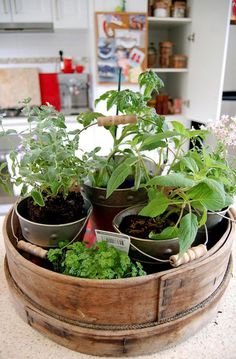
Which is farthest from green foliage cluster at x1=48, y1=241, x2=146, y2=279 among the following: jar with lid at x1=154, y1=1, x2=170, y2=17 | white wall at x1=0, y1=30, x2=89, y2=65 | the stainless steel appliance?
white wall at x1=0, y1=30, x2=89, y2=65

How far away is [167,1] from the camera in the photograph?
2318 millimetres

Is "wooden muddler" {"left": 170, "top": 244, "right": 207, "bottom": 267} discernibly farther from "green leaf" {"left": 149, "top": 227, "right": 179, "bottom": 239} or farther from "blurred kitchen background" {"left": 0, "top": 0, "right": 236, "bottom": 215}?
"blurred kitchen background" {"left": 0, "top": 0, "right": 236, "bottom": 215}

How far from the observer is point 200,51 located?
2.24 metres

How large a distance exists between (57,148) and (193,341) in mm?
456

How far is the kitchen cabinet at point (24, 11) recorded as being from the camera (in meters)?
2.30

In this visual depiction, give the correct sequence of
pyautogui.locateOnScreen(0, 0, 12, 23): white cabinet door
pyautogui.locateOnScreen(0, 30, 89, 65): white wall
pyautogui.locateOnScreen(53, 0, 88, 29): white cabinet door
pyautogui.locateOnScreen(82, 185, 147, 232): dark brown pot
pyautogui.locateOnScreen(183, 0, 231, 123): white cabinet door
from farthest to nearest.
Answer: pyautogui.locateOnScreen(0, 30, 89, 65): white wall
pyautogui.locateOnScreen(53, 0, 88, 29): white cabinet door
pyautogui.locateOnScreen(0, 0, 12, 23): white cabinet door
pyautogui.locateOnScreen(183, 0, 231, 123): white cabinet door
pyautogui.locateOnScreen(82, 185, 147, 232): dark brown pot

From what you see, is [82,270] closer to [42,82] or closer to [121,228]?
[121,228]

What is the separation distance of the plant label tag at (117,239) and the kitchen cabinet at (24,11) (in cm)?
246

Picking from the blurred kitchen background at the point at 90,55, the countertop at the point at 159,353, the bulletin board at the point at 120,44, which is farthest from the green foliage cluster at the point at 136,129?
the bulletin board at the point at 120,44

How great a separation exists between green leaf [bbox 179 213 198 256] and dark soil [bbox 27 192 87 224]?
257 millimetres

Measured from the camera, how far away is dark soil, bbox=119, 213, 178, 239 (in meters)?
0.57

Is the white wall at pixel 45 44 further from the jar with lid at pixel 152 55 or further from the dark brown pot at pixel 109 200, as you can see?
the dark brown pot at pixel 109 200

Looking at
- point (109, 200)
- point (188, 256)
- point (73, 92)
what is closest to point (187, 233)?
point (188, 256)

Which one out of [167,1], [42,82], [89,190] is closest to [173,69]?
[167,1]
